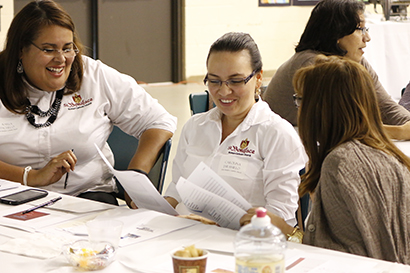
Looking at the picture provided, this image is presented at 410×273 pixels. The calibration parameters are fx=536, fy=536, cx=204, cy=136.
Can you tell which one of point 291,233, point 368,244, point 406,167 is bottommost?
point 291,233

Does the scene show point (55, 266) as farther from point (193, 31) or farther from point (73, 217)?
point (193, 31)

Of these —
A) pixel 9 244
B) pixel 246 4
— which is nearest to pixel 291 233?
pixel 9 244

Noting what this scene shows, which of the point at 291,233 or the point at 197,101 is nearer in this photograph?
the point at 291,233

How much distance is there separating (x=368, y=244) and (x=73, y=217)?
2.97ft

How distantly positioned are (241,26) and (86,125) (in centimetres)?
634

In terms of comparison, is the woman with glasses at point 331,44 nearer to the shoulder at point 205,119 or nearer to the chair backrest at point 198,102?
the chair backrest at point 198,102

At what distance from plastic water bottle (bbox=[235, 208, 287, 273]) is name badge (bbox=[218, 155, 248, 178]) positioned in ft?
2.84

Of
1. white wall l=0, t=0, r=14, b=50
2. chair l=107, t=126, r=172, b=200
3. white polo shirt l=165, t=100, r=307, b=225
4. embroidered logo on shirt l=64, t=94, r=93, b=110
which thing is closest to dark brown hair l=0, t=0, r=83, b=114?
embroidered logo on shirt l=64, t=94, r=93, b=110

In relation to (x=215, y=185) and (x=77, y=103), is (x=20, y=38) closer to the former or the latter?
(x=77, y=103)

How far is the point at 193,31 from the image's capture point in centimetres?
789

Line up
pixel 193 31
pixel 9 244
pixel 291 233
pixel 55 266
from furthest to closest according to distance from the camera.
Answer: pixel 193 31, pixel 291 233, pixel 9 244, pixel 55 266

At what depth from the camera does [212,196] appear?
1578 millimetres

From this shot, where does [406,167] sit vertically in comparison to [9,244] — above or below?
above

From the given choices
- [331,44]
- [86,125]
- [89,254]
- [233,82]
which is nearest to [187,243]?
[89,254]
